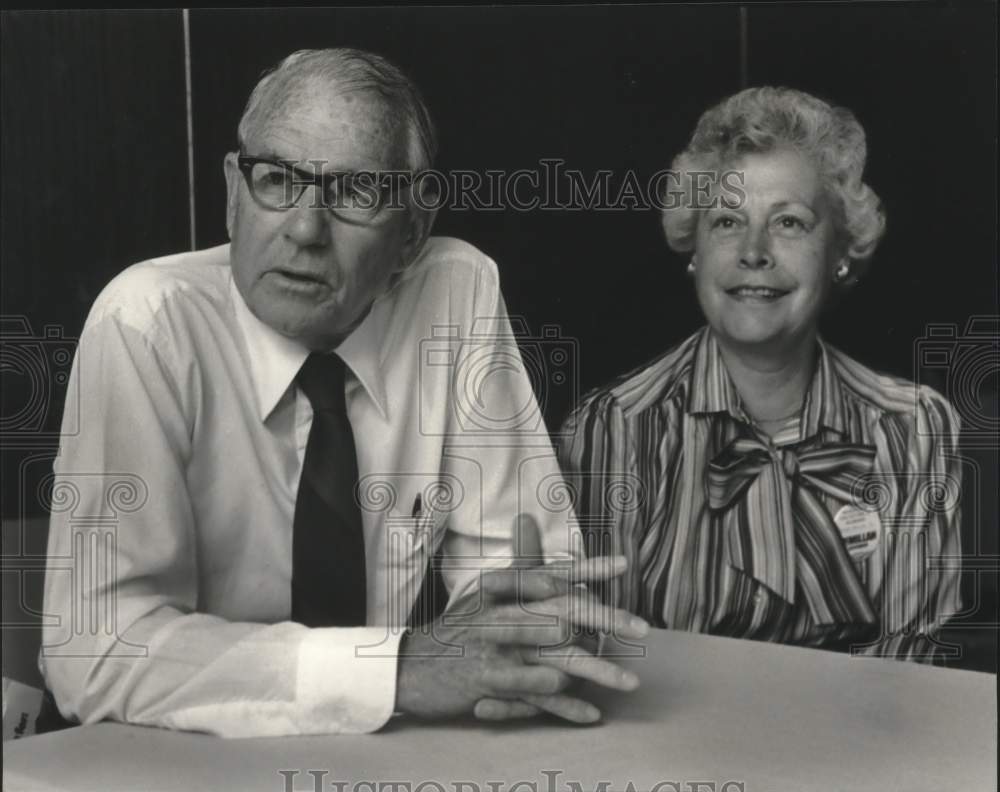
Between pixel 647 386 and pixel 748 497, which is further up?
pixel 647 386

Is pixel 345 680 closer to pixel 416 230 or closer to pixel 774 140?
pixel 416 230

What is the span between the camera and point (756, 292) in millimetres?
2131

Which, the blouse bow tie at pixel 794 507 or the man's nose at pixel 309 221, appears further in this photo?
the blouse bow tie at pixel 794 507

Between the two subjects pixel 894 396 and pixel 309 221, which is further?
pixel 894 396

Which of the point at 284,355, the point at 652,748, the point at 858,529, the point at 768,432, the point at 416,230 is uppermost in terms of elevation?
the point at 416,230

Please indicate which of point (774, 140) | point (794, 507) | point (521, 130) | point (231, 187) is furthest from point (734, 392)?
point (231, 187)

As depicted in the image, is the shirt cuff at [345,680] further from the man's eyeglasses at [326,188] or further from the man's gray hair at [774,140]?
the man's gray hair at [774,140]

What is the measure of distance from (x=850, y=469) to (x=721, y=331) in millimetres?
260

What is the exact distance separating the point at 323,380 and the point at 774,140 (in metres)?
0.67

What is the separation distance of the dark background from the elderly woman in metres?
0.04

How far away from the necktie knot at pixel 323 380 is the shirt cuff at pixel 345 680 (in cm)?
29

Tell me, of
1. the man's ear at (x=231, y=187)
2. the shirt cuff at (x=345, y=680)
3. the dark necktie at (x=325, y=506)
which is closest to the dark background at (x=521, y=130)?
the man's ear at (x=231, y=187)

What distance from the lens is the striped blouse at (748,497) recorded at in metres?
2.15

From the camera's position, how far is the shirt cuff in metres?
2.09
